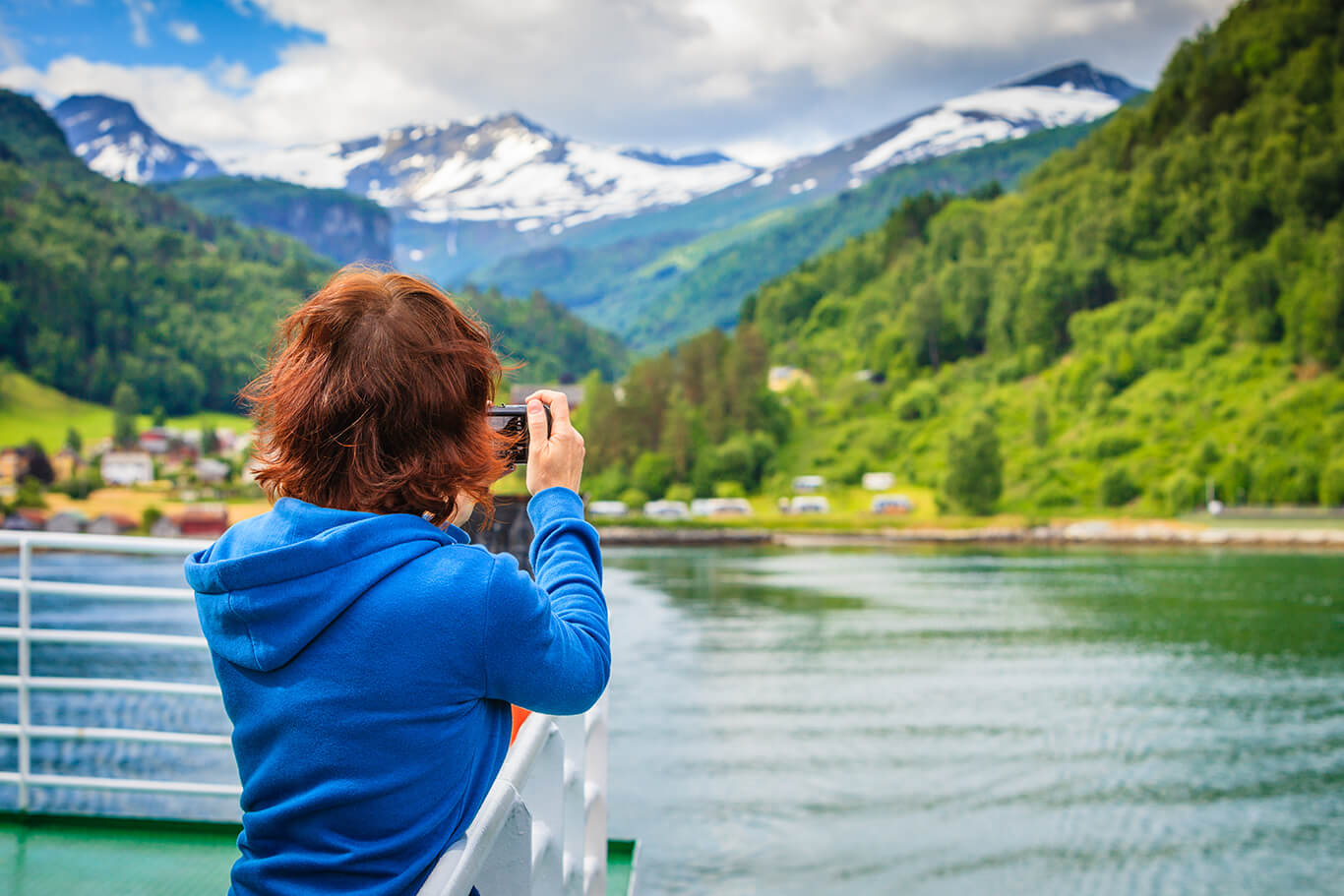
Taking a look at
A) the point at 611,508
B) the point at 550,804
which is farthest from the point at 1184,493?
the point at 550,804

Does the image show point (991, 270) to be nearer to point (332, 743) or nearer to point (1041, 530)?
point (1041, 530)

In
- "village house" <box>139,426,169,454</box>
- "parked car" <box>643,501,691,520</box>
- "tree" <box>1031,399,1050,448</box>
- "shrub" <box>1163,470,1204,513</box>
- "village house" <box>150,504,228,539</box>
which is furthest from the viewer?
"village house" <box>139,426,169,454</box>

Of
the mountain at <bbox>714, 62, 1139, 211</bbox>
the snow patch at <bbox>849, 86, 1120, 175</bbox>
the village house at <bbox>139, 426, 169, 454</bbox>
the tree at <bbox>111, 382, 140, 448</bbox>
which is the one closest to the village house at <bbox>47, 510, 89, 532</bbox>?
the tree at <bbox>111, 382, 140, 448</bbox>

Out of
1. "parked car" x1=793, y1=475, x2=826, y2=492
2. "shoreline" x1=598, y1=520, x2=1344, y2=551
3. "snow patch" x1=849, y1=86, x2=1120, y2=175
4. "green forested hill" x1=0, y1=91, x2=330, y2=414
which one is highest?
"snow patch" x1=849, y1=86, x2=1120, y2=175

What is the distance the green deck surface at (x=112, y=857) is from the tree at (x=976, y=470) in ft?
158

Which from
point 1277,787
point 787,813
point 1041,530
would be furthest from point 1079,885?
point 1041,530

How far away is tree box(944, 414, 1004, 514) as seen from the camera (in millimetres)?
48750

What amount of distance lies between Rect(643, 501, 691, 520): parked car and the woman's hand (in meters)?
50.9

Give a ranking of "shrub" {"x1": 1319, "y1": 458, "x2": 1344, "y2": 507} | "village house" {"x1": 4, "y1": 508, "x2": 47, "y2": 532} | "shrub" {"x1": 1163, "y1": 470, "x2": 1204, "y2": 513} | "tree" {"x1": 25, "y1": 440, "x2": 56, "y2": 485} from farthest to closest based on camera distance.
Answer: "tree" {"x1": 25, "y1": 440, "x2": 56, "y2": 485}, "village house" {"x1": 4, "y1": 508, "x2": 47, "y2": 532}, "shrub" {"x1": 1163, "y1": 470, "x2": 1204, "y2": 513}, "shrub" {"x1": 1319, "y1": 458, "x2": 1344, "y2": 507}

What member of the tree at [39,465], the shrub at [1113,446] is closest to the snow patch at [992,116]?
the shrub at [1113,446]

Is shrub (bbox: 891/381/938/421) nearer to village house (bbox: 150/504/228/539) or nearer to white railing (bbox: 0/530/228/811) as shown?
village house (bbox: 150/504/228/539)

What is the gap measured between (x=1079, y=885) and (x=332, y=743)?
10700 millimetres

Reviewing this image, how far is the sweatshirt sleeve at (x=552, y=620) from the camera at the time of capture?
76 cm

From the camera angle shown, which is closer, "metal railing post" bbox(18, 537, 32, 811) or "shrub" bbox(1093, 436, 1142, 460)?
"metal railing post" bbox(18, 537, 32, 811)
